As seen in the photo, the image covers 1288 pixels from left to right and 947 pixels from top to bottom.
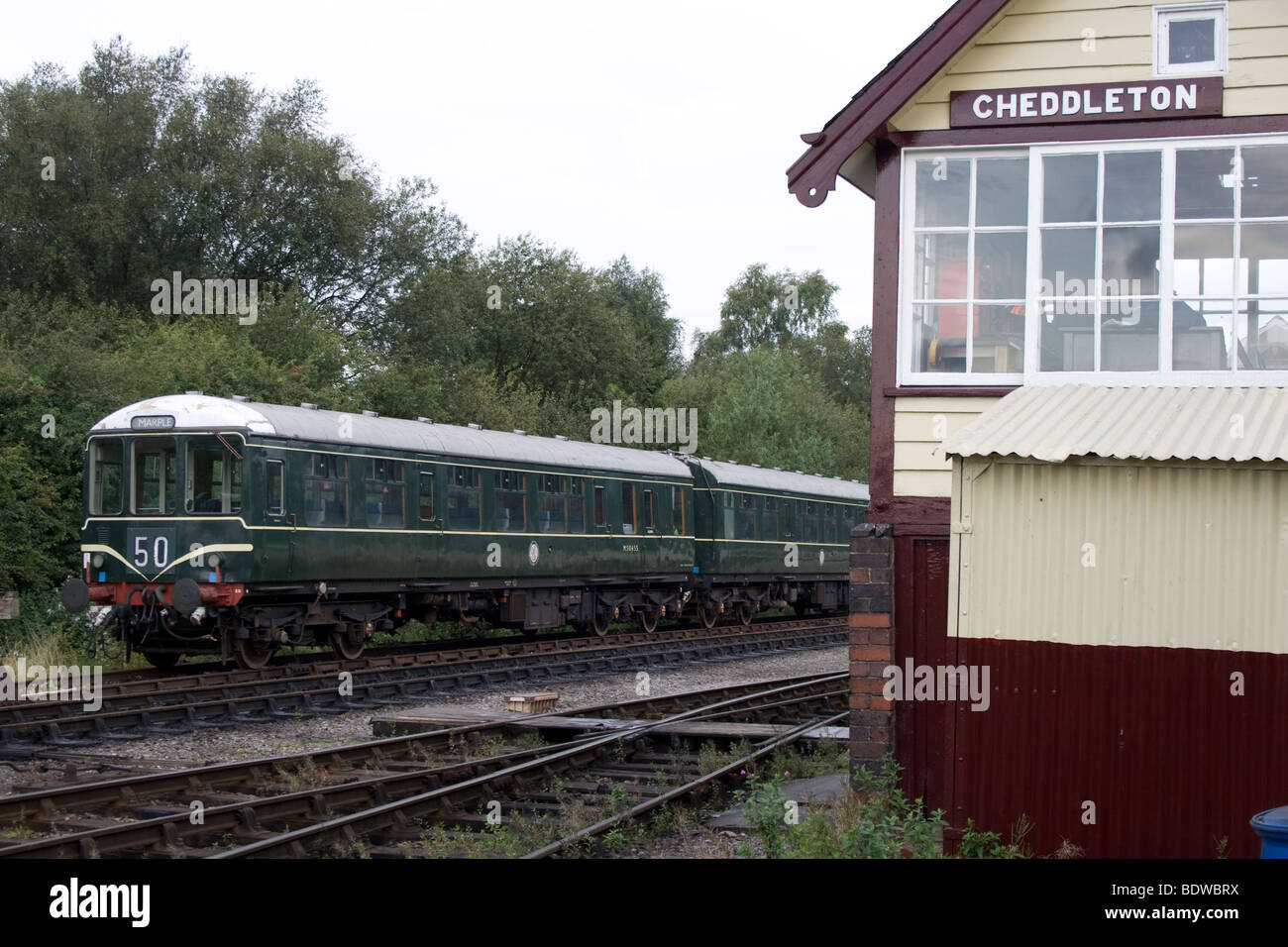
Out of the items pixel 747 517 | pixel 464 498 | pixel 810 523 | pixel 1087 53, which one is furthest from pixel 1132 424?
pixel 810 523

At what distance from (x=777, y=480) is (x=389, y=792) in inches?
858

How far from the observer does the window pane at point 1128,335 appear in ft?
28.8

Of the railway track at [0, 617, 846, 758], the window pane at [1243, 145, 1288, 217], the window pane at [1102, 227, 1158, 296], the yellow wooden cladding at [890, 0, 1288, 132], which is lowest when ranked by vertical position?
the railway track at [0, 617, 846, 758]

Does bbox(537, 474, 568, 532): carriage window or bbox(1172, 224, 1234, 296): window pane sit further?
bbox(537, 474, 568, 532): carriage window

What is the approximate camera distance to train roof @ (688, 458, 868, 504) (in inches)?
1116

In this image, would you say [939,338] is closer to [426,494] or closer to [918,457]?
[918,457]

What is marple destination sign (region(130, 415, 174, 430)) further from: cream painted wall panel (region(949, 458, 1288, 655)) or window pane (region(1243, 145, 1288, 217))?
window pane (region(1243, 145, 1288, 217))

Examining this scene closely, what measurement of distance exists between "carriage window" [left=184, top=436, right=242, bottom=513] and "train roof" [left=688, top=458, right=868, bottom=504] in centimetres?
1318

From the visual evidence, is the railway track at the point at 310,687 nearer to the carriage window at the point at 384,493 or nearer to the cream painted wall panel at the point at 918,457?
the carriage window at the point at 384,493

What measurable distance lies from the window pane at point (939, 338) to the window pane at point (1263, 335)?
172 cm

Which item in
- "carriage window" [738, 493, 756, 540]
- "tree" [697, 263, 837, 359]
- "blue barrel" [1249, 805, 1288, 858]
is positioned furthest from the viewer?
"tree" [697, 263, 837, 359]

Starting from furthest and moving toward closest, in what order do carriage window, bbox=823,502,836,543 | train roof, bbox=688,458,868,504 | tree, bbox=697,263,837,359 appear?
tree, bbox=697,263,837,359 → carriage window, bbox=823,502,836,543 → train roof, bbox=688,458,868,504

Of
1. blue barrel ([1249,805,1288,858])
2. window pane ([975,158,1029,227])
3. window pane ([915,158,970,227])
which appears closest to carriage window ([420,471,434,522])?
window pane ([915,158,970,227])

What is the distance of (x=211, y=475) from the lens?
16016 millimetres
